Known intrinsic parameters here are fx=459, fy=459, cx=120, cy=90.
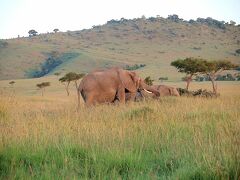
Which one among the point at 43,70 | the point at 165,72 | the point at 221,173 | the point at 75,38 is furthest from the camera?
the point at 75,38

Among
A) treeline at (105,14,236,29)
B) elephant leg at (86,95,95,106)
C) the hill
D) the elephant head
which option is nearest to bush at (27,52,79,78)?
the hill

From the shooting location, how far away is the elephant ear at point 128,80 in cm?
1680

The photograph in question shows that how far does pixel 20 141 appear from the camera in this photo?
678 centimetres

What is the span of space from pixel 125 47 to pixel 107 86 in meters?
99.5

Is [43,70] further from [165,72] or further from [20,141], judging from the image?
[20,141]

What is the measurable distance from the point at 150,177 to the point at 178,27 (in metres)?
125

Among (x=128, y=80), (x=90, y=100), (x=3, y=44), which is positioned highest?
(x=128, y=80)

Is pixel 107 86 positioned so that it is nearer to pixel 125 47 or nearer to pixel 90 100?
pixel 90 100

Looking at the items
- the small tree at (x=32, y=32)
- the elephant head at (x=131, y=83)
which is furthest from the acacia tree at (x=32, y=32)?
the elephant head at (x=131, y=83)

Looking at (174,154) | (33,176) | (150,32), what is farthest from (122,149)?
(150,32)

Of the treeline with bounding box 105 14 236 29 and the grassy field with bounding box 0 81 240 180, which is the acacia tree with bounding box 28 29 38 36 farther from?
the grassy field with bounding box 0 81 240 180

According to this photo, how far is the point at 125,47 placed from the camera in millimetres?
115500

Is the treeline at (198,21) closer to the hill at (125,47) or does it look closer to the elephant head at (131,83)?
the hill at (125,47)

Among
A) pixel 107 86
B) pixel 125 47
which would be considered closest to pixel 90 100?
pixel 107 86
